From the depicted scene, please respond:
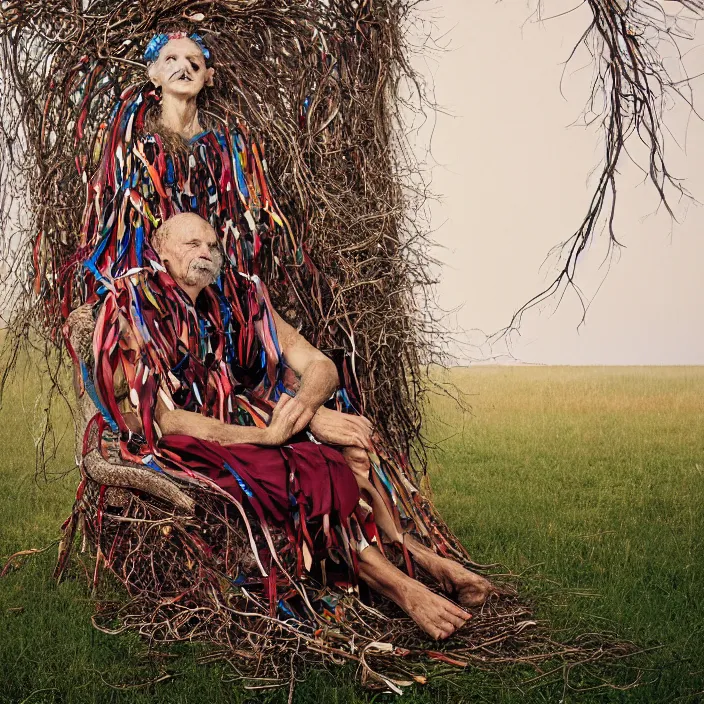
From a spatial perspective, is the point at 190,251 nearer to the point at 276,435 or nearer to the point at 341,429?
the point at 276,435

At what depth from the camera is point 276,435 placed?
3.95m

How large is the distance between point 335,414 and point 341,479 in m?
0.37

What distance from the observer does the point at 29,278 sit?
15.6 feet

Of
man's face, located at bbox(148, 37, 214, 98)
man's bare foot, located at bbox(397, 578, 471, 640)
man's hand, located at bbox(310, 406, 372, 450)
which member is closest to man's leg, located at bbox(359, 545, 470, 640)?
man's bare foot, located at bbox(397, 578, 471, 640)

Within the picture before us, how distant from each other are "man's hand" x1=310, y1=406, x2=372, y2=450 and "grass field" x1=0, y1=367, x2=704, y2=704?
919 mm

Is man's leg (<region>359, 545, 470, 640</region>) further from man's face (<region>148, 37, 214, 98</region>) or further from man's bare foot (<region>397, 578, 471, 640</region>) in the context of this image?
man's face (<region>148, 37, 214, 98</region>)

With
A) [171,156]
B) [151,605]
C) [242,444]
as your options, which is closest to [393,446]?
[242,444]

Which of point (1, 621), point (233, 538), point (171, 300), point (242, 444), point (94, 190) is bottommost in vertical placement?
point (1, 621)

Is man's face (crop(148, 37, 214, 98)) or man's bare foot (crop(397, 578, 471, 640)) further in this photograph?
man's face (crop(148, 37, 214, 98))

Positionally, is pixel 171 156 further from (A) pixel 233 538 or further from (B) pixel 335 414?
(A) pixel 233 538

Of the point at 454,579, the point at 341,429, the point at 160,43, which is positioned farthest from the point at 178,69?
the point at 454,579

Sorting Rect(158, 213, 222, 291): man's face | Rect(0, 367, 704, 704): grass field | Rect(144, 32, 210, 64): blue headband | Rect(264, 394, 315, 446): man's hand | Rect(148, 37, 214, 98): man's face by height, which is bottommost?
Rect(0, 367, 704, 704): grass field

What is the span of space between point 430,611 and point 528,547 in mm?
1501

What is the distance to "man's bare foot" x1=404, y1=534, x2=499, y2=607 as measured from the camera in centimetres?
405
